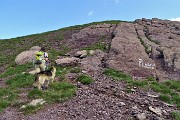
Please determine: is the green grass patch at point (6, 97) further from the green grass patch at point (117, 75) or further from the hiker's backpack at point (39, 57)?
the green grass patch at point (117, 75)

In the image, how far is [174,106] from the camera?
73.3 ft

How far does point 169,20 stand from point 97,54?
28951 millimetres

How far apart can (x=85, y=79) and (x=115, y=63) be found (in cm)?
745

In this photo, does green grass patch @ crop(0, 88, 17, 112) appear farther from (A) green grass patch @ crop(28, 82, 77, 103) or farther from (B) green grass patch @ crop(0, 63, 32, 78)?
(B) green grass patch @ crop(0, 63, 32, 78)

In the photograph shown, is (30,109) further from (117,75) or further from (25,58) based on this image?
(25,58)

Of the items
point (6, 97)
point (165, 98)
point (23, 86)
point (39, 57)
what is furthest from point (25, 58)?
point (165, 98)

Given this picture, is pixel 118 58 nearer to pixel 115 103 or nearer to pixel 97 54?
pixel 97 54

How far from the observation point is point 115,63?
107 ft

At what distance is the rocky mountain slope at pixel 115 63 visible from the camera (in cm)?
1991

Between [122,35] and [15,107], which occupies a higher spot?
[122,35]

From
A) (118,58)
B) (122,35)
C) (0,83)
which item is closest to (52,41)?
(122,35)

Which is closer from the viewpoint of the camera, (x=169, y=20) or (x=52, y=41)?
(x=52, y=41)

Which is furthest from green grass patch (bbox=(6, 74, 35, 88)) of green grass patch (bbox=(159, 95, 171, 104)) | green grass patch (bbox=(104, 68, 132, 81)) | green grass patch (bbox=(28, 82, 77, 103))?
green grass patch (bbox=(159, 95, 171, 104))

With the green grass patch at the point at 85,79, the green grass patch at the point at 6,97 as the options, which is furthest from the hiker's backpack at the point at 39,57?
the green grass patch at the point at 85,79
